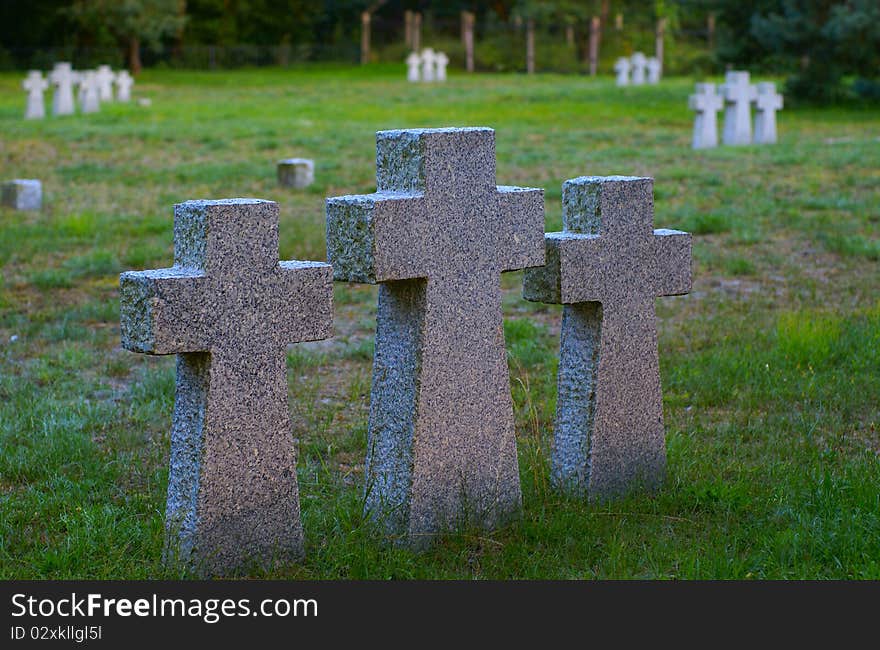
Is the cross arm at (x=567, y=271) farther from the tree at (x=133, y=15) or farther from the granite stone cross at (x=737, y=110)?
the tree at (x=133, y=15)

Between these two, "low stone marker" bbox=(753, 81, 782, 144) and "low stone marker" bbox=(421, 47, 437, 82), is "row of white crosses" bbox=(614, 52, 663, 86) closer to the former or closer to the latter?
"low stone marker" bbox=(421, 47, 437, 82)

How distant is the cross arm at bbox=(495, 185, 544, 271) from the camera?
172 inches

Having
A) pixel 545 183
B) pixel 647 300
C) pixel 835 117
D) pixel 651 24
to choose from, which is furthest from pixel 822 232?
pixel 651 24

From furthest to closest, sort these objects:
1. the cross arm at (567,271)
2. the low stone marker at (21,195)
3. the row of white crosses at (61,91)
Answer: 1. the row of white crosses at (61,91)
2. the low stone marker at (21,195)
3. the cross arm at (567,271)

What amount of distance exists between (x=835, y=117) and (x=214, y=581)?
76.0 feet

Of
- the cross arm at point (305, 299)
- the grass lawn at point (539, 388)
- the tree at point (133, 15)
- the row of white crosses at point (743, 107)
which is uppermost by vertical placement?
the tree at point (133, 15)

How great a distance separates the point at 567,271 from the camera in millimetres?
4535

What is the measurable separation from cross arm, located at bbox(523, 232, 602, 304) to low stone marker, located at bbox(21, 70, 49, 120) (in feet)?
76.5

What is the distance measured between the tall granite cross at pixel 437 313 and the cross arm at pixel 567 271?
96 millimetres

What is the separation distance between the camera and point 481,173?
4.30 m

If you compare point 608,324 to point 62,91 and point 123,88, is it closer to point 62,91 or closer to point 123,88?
point 62,91

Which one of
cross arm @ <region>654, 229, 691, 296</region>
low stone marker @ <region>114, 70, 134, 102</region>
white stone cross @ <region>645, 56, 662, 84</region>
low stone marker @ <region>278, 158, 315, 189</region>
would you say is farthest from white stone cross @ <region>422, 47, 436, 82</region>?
cross arm @ <region>654, 229, 691, 296</region>

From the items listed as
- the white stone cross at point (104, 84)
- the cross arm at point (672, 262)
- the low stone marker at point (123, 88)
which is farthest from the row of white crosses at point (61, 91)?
the cross arm at point (672, 262)

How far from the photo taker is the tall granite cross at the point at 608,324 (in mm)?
4621
